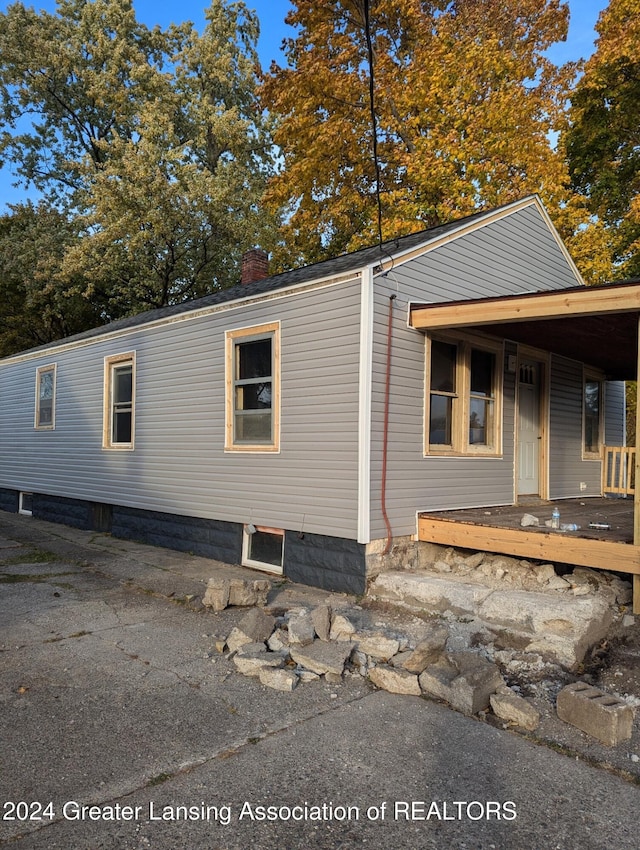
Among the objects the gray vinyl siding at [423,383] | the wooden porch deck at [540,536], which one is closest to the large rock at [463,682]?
the wooden porch deck at [540,536]

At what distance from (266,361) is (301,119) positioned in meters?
13.0

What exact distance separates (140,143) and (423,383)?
1663 cm

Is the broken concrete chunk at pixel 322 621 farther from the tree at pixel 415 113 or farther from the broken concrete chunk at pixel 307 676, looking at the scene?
the tree at pixel 415 113

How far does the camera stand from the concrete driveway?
2648 millimetres

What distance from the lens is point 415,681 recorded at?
163 inches

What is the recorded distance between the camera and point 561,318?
6.29m

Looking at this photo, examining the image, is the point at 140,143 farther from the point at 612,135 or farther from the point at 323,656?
the point at 323,656

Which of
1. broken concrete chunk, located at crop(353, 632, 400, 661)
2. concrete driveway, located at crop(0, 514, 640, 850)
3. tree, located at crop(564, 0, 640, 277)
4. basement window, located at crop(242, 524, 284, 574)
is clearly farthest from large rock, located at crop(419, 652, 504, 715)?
tree, located at crop(564, 0, 640, 277)

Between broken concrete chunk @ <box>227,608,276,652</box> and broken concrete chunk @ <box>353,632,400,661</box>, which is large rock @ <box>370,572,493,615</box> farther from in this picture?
broken concrete chunk @ <box>227,608,276,652</box>

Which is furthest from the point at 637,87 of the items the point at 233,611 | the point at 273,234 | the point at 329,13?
the point at 233,611

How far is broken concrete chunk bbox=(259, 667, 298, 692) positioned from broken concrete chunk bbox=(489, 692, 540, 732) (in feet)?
4.26

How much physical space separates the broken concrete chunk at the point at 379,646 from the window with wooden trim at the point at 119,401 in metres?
6.73

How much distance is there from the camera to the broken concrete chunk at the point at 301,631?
4.73 m

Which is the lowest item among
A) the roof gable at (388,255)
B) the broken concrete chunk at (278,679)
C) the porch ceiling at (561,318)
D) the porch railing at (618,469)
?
the broken concrete chunk at (278,679)
